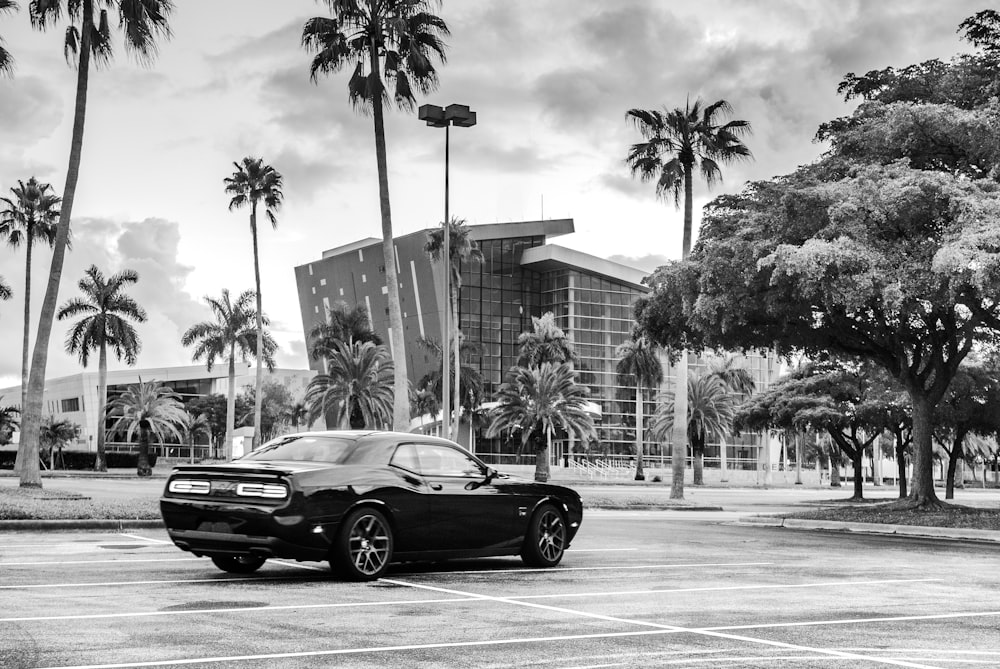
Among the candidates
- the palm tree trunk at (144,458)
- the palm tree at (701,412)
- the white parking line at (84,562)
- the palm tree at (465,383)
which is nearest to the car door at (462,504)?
the white parking line at (84,562)

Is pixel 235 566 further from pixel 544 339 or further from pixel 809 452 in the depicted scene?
pixel 809 452

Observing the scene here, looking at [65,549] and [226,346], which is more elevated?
[226,346]

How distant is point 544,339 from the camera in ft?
228

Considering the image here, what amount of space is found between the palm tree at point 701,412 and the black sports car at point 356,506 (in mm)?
64853

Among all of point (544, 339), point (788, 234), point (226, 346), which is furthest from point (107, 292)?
point (788, 234)

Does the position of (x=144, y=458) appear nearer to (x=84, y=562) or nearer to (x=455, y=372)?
(x=455, y=372)

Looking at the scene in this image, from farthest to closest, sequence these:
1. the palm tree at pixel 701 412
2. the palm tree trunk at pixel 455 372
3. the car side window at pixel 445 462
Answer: the palm tree at pixel 701 412 → the palm tree trunk at pixel 455 372 → the car side window at pixel 445 462

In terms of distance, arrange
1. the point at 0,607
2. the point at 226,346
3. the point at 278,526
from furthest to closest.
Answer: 1. the point at 226,346
2. the point at 278,526
3. the point at 0,607

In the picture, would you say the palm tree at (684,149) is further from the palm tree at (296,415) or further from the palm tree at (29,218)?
the palm tree at (296,415)

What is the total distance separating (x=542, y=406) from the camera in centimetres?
6381

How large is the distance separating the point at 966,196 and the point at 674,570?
37.2 ft

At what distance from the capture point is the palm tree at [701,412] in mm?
76875

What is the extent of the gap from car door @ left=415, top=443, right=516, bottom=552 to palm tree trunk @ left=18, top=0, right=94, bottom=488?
56.7 feet

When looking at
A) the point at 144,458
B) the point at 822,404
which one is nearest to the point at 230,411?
the point at 144,458
